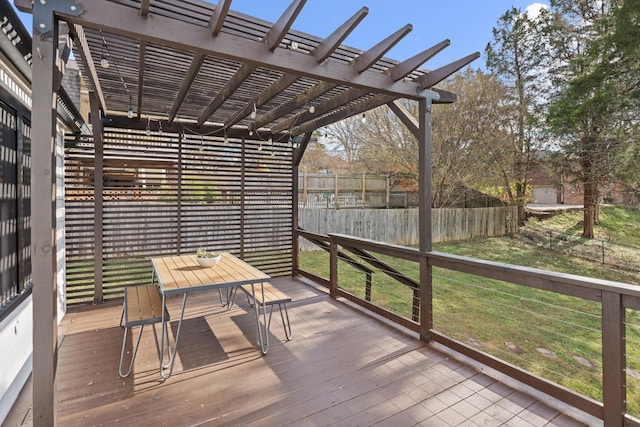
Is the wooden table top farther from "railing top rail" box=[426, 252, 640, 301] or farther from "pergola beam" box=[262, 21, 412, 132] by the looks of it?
"pergola beam" box=[262, 21, 412, 132]

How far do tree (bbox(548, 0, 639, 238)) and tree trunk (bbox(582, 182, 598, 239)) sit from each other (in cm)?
3

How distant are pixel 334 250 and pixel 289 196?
64.6 inches

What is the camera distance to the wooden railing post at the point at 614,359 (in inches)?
74.4

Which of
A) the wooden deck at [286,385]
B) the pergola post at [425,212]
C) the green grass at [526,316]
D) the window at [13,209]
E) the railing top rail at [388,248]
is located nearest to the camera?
the wooden deck at [286,385]

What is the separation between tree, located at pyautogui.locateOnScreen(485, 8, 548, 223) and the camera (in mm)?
11531

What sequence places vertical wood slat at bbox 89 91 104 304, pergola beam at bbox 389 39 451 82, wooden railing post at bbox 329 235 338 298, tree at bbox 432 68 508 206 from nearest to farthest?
pergola beam at bbox 389 39 451 82 → vertical wood slat at bbox 89 91 104 304 → wooden railing post at bbox 329 235 338 298 → tree at bbox 432 68 508 206

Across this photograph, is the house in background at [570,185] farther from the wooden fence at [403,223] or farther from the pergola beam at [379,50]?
the pergola beam at [379,50]

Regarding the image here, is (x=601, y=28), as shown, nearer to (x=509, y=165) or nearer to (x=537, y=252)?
(x=509, y=165)

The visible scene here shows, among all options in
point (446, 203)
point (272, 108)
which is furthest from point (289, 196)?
point (446, 203)

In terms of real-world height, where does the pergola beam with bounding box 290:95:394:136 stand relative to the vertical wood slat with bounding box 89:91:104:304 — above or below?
above

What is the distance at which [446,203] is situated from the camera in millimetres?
12938

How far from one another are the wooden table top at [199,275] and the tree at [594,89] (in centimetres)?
862

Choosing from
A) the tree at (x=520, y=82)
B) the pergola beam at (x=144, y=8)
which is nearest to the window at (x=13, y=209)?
the pergola beam at (x=144, y=8)

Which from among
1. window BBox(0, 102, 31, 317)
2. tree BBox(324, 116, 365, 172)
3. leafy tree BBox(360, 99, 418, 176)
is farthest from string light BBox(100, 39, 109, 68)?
tree BBox(324, 116, 365, 172)
